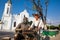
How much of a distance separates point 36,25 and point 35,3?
9369 mm

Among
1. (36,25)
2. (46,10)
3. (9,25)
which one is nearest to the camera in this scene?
(36,25)

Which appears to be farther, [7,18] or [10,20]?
[7,18]

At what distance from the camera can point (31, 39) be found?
14.2 feet

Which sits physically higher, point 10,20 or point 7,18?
point 7,18

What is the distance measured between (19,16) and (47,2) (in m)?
26.4

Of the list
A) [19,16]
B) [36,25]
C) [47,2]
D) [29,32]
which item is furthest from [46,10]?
[19,16]

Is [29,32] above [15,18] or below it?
below

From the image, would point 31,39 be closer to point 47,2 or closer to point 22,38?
point 22,38

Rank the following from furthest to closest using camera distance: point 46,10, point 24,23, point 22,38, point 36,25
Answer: point 46,10
point 36,25
point 24,23
point 22,38

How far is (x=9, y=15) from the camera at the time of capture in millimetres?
40781

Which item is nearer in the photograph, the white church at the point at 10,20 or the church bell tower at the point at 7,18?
the white church at the point at 10,20

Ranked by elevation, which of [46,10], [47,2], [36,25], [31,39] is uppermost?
[47,2]

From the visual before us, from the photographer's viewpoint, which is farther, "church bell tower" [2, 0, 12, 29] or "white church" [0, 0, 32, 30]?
"church bell tower" [2, 0, 12, 29]

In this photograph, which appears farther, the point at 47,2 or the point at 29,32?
the point at 47,2
